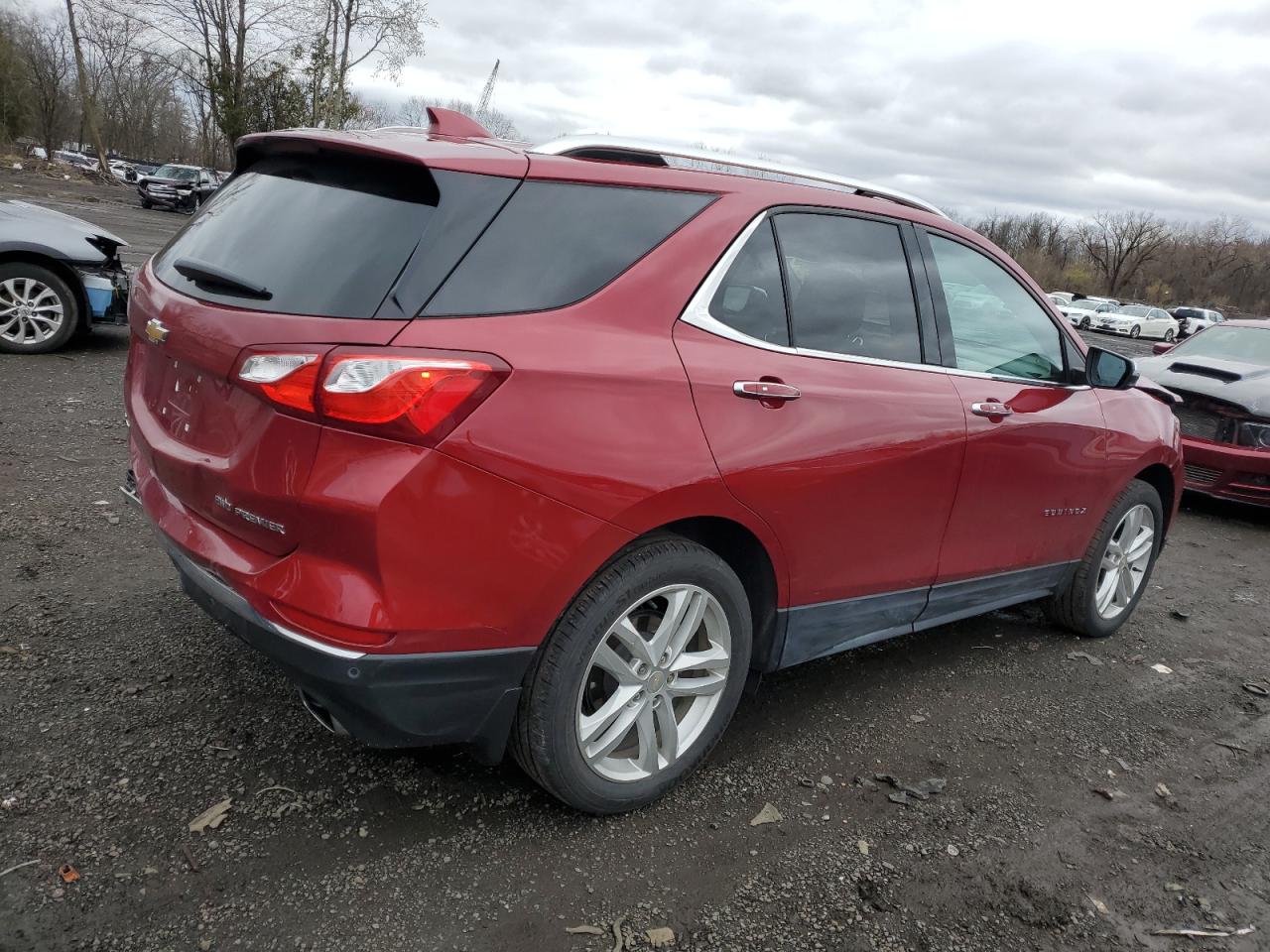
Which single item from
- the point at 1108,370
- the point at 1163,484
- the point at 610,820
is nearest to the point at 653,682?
the point at 610,820

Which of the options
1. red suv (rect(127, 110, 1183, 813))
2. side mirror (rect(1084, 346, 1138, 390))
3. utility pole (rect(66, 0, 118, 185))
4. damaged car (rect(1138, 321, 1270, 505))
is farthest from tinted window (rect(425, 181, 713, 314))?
utility pole (rect(66, 0, 118, 185))

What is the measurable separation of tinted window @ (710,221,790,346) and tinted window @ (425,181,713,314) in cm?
22

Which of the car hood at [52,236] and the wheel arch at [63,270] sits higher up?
the car hood at [52,236]

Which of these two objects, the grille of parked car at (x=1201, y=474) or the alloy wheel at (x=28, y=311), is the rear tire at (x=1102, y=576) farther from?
the alloy wheel at (x=28, y=311)

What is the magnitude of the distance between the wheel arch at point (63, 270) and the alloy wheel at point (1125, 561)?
25.2ft

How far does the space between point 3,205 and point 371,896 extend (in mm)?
7878

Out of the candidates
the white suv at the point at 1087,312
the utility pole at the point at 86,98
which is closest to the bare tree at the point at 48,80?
the utility pole at the point at 86,98

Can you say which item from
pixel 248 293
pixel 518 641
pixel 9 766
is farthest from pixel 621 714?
pixel 9 766

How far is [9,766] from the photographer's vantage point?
8.56 ft

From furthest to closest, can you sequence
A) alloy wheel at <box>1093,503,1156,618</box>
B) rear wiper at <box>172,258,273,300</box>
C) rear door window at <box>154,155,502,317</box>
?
1. alloy wheel at <box>1093,503,1156,618</box>
2. rear wiper at <box>172,258,273,300</box>
3. rear door window at <box>154,155,502,317</box>

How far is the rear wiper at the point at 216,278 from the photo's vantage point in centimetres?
234

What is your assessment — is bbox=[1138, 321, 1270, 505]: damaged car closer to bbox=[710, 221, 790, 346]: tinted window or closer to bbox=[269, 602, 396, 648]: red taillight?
bbox=[710, 221, 790, 346]: tinted window

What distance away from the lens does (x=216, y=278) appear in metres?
2.47

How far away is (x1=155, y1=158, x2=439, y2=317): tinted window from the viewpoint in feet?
7.26
